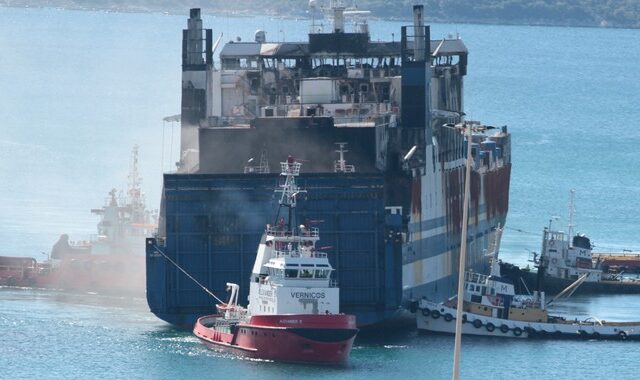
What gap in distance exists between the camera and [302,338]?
83.1 metres

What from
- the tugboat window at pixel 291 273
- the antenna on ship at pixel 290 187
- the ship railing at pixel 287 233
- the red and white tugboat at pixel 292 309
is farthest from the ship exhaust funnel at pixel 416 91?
the tugboat window at pixel 291 273

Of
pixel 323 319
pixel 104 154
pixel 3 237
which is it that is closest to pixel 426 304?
pixel 323 319

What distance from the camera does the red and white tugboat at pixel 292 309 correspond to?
83.1 metres

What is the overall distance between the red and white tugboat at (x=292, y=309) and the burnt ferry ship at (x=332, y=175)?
136 inches

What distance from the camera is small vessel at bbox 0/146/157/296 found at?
10275cm

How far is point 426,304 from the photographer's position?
92.6 m

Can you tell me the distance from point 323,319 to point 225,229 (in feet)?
28.5

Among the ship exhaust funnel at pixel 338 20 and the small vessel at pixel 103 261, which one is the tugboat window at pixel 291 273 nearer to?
the small vessel at pixel 103 261

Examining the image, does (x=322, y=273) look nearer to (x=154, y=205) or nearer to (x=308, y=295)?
(x=308, y=295)

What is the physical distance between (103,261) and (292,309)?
21.4 m

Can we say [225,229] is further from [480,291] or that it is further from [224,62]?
[224,62]

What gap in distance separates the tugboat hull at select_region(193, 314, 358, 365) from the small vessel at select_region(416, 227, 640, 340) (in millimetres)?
8830

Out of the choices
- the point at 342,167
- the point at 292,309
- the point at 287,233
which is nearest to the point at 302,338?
the point at 292,309

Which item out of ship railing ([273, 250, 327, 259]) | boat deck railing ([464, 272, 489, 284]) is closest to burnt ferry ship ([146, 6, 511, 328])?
boat deck railing ([464, 272, 489, 284])
